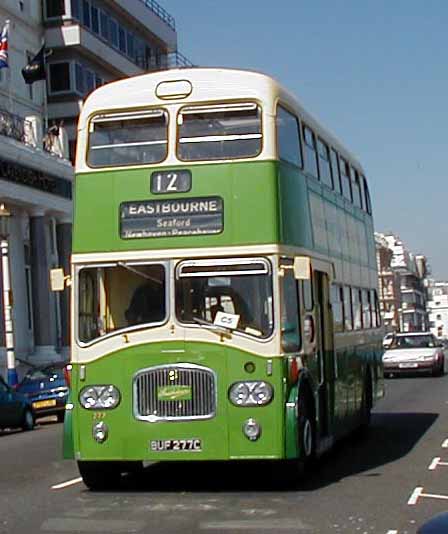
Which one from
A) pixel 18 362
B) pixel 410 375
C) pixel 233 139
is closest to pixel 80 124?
pixel 233 139

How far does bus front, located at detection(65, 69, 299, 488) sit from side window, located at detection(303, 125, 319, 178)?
1.73 meters

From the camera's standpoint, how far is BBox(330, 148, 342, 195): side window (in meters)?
17.3

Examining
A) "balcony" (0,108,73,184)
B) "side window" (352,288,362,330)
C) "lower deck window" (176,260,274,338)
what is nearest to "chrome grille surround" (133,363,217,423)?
"lower deck window" (176,260,274,338)

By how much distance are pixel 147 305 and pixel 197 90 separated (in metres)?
2.43

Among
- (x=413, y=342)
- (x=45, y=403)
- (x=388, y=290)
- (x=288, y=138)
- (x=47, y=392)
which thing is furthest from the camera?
(x=388, y=290)

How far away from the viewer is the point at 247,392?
42.0 feet

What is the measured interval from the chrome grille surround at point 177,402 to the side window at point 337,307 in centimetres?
356

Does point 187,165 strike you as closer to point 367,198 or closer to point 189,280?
point 189,280

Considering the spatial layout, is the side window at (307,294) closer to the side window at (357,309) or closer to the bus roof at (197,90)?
the bus roof at (197,90)

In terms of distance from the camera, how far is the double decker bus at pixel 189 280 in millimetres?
12781

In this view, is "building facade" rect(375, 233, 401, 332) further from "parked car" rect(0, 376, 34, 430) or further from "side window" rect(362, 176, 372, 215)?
"side window" rect(362, 176, 372, 215)

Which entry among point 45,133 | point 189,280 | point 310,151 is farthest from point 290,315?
point 45,133

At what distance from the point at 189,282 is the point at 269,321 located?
3.14ft

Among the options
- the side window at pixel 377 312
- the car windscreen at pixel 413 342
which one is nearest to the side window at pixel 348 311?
the side window at pixel 377 312
